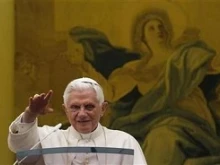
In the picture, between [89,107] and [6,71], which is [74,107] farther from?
[6,71]

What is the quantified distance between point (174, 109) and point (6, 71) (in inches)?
60.0

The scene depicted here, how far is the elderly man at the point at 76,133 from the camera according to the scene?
2602mm

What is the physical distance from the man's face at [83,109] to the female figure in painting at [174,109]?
2.55 m

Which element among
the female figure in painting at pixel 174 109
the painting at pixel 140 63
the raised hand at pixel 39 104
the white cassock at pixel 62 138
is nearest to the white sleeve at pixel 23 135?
the white cassock at pixel 62 138

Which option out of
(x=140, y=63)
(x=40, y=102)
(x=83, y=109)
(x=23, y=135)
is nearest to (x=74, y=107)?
(x=83, y=109)

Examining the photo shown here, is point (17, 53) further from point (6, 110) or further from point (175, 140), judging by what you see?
point (175, 140)

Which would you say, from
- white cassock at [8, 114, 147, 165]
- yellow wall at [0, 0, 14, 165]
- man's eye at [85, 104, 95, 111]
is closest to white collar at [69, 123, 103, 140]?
white cassock at [8, 114, 147, 165]

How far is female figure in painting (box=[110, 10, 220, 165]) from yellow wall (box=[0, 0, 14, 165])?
0.95m

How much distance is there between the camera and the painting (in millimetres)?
5387

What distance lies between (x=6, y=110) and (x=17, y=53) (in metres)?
0.51

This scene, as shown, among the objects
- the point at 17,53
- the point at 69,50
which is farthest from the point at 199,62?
the point at 17,53

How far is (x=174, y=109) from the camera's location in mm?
5395

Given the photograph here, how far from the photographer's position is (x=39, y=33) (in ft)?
17.9

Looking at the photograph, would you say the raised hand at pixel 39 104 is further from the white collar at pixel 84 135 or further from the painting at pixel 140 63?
the painting at pixel 140 63
